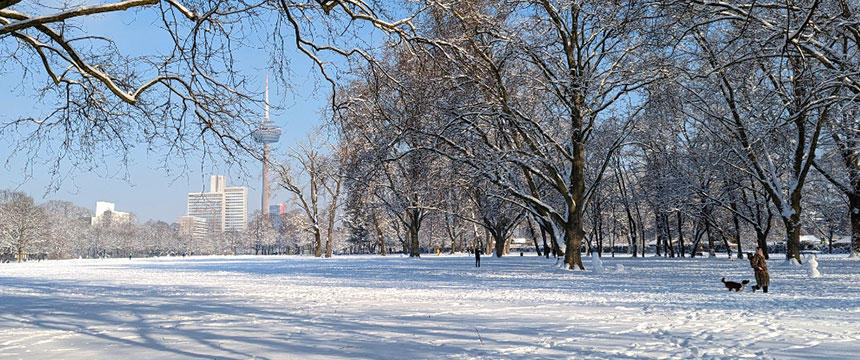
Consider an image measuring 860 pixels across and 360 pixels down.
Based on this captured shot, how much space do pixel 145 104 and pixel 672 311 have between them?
9.58m

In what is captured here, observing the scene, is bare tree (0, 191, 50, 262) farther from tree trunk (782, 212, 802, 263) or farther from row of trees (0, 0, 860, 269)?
tree trunk (782, 212, 802, 263)

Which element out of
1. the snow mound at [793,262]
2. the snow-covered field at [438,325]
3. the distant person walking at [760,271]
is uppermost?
the distant person walking at [760,271]

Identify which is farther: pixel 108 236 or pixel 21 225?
pixel 108 236

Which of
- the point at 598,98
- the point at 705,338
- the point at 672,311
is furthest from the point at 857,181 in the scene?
the point at 705,338

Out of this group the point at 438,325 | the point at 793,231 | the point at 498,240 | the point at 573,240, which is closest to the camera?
the point at 438,325

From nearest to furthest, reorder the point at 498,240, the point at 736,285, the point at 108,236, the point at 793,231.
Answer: the point at 736,285
the point at 793,231
the point at 498,240
the point at 108,236

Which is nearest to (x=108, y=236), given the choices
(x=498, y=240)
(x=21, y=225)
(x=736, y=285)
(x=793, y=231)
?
(x=21, y=225)

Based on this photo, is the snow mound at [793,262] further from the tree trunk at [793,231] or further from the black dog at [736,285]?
the black dog at [736,285]

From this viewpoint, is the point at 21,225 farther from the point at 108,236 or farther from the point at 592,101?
the point at 592,101

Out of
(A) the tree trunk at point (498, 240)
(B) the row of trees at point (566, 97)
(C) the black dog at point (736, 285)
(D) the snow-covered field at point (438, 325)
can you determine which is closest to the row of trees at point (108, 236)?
(A) the tree trunk at point (498, 240)

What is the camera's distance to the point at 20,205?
247 ft

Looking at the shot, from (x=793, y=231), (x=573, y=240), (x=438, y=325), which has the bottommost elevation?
(x=438, y=325)

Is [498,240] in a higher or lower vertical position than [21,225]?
lower

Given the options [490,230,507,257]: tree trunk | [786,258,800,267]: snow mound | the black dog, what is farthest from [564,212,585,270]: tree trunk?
[490,230,507,257]: tree trunk
